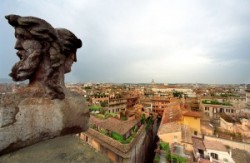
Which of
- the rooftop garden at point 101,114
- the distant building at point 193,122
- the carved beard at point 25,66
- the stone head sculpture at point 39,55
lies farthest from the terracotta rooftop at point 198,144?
the carved beard at point 25,66

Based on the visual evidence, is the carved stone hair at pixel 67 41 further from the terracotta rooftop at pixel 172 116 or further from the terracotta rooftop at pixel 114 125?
the terracotta rooftop at pixel 172 116

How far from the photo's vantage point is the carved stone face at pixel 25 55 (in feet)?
6.58

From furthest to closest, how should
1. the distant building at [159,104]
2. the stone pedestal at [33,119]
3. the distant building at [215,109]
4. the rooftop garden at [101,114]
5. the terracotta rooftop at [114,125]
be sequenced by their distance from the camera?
1. the distant building at [159,104]
2. the distant building at [215,109]
3. the rooftop garden at [101,114]
4. the terracotta rooftop at [114,125]
5. the stone pedestal at [33,119]

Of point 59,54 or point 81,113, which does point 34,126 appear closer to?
point 81,113

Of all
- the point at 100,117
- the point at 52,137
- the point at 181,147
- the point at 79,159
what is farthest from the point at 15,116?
the point at 100,117

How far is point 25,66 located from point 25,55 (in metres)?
0.12

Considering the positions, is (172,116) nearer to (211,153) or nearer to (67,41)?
(211,153)

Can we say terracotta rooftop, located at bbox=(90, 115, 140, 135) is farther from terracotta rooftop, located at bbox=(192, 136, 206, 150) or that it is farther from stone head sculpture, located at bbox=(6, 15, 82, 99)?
stone head sculpture, located at bbox=(6, 15, 82, 99)

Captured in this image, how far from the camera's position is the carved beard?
2.00 meters

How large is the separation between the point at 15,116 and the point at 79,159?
2.42ft

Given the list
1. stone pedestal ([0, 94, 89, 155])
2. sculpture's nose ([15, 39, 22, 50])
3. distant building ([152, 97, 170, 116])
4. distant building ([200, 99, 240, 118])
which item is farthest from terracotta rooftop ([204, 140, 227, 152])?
distant building ([152, 97, 170, 116])

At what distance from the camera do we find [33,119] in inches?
74.4

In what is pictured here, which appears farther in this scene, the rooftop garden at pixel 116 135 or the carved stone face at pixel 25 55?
the rooftop garden at pixel 116 135

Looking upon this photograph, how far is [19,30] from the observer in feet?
6.61
